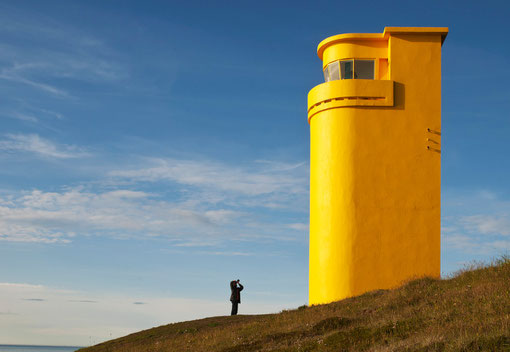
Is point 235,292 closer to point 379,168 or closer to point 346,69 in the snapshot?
point 379,168

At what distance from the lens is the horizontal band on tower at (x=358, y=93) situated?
82.7ft

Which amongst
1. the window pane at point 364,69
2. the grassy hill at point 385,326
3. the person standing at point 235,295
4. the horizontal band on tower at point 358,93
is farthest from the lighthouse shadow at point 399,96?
the person standing at point 235,295

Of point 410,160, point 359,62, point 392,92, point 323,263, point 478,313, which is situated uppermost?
point 359,62

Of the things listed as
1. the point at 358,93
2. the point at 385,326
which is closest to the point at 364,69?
the point at 358,93

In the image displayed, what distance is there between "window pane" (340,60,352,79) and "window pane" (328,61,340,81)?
304mm

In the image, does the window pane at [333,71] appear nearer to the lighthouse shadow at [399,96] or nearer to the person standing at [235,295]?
the lighthouse shadow at [399,96]

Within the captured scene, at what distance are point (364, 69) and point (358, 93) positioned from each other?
1.90m

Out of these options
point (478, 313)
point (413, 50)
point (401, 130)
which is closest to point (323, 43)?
point (413, 50)

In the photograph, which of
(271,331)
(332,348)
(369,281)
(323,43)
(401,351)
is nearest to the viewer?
(401,351)

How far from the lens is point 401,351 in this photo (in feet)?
38.8

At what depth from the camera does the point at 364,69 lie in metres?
26.5

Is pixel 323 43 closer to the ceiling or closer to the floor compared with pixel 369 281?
closer to the ceiling

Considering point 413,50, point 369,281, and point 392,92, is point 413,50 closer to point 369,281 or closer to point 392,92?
point 392,92

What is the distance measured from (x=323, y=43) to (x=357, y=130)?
17.3 feet
